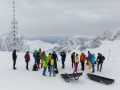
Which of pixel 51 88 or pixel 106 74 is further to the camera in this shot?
pixel 106 74

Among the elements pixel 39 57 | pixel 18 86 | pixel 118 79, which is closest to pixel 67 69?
pixel 39 57

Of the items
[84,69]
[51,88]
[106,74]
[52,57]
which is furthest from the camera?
[84,69]

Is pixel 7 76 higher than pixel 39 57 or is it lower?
lower

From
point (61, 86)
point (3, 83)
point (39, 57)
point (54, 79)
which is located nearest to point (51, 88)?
point (61, 86)

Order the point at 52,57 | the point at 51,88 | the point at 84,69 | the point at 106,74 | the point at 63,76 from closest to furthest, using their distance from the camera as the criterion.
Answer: the point at 51,88, the point at 63,76, the point at 52,57, the point at 106,74, the point at 84,69

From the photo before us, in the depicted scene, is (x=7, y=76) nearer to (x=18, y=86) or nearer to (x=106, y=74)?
(x=18, y=86)

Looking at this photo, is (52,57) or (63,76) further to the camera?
(52,57)

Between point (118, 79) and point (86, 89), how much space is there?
4.79 meters

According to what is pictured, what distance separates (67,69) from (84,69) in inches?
74.3

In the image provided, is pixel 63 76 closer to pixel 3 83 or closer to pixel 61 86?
pixel 61 86

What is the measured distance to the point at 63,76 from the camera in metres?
19.0

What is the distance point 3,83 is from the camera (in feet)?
57.7

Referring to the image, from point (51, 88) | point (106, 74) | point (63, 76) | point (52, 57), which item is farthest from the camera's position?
point (106, 74)

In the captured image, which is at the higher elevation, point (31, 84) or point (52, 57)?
point (52, 57)
